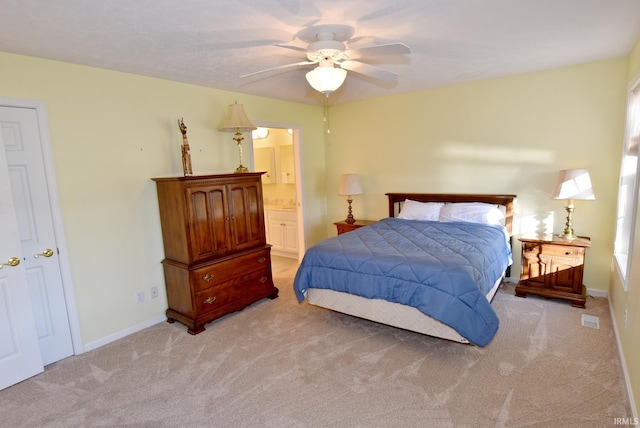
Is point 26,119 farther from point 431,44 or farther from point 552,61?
point 552,61

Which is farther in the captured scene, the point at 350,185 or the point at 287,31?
the point at 350,185

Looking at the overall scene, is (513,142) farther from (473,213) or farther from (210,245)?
(210,245)

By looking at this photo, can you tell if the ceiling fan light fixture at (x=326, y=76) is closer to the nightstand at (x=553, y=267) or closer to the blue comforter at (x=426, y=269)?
the blue comforter at (x=426, y=269)

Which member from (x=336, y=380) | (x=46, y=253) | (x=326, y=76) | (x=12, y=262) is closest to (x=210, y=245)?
(x=46, y=253)

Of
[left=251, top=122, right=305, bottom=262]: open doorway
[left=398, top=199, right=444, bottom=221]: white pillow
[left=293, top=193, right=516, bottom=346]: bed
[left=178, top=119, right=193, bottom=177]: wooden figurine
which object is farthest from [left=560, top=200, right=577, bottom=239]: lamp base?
[left=178, top=119, right=193, bottom=177]: wooden figurine

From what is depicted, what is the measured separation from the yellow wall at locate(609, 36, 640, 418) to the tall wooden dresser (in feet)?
10.3

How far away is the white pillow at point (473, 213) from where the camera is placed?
393 centimetres

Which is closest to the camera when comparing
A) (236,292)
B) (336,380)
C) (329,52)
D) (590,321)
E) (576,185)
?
(329,52)

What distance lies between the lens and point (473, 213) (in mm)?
Result: 4012

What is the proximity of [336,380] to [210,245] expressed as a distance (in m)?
1.77

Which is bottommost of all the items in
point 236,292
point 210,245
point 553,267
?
point 236,292

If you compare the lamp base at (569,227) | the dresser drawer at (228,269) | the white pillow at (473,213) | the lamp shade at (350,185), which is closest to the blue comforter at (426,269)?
the white pillow at (473,213)

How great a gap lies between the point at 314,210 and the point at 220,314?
2.43m

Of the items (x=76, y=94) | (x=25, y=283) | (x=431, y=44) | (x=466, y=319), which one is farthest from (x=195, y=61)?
(x=466, y=319)
